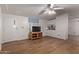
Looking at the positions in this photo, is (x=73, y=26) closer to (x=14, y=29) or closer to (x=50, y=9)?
(x=50, y=9)

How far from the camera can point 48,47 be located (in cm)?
191

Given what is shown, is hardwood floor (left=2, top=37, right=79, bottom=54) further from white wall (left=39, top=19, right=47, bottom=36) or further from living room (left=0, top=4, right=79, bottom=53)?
white wall (left=39, top=19, right=47, bottom=36)

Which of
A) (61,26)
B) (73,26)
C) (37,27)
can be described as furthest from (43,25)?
(73,26)

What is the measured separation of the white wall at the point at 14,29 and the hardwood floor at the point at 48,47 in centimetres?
14

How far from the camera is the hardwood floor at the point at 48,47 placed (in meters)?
1.76

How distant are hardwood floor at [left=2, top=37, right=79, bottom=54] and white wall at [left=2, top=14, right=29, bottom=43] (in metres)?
0.14

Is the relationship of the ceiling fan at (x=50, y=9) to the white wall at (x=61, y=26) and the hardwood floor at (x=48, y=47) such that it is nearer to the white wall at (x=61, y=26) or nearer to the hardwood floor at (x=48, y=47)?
the white wall at (x=61, y=26)

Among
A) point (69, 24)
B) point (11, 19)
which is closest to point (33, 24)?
point (11, 19)

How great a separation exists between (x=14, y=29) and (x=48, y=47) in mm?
825

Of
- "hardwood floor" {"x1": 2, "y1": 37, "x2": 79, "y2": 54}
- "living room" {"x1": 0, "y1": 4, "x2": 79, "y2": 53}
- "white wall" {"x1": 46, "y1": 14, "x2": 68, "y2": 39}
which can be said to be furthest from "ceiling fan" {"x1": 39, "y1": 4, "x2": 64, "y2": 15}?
"hardwood floor" {"x1": 2, "y1": 37, "x2": 79, "y2": 54}

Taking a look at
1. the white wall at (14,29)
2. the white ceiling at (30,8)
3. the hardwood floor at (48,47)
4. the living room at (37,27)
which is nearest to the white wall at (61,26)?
the living room at (37,27)
